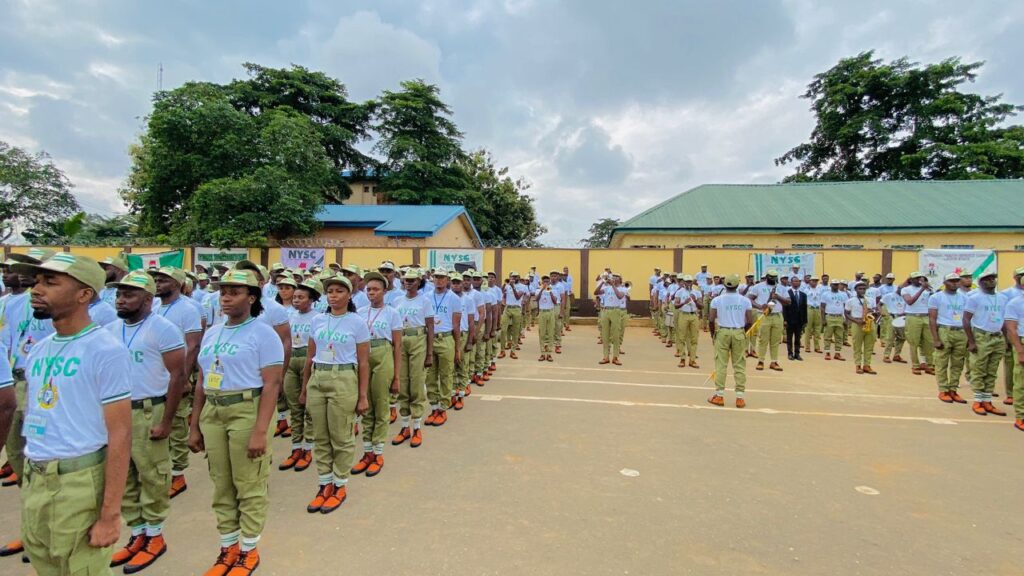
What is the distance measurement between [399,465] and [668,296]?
10554 mm

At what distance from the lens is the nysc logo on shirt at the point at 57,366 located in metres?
2.16

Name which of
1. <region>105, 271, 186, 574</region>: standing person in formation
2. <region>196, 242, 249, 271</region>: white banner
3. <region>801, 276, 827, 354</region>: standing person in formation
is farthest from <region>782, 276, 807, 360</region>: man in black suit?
<region>196, 242, 249, 271</region>: white banner

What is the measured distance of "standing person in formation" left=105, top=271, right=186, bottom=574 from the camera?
10.9 feet

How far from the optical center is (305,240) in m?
23.7

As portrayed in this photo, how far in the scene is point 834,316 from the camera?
12195 mm

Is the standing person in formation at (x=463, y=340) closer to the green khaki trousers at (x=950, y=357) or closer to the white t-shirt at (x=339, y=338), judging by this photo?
the white t-shirt at (x=339, y=338)

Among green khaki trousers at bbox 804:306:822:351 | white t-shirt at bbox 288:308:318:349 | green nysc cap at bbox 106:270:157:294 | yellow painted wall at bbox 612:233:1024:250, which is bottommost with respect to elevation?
green khaki trousers at bbox 804:306:822:351

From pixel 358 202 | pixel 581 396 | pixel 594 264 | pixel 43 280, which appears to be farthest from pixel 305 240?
pixel 43 280

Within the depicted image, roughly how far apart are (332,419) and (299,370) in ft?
4.74

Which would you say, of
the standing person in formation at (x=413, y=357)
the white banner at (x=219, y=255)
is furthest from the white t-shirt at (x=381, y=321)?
the white banner at (x=219, y=255)

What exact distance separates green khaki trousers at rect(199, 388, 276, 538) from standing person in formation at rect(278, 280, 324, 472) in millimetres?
1648

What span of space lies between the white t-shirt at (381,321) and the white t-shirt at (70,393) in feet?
9.43

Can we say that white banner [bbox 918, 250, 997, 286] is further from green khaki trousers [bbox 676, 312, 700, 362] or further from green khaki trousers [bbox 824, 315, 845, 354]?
Answer: green khaki trousers [bbox 676, 312, 700, 362]

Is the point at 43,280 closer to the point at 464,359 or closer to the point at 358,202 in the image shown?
the point at 464,359
